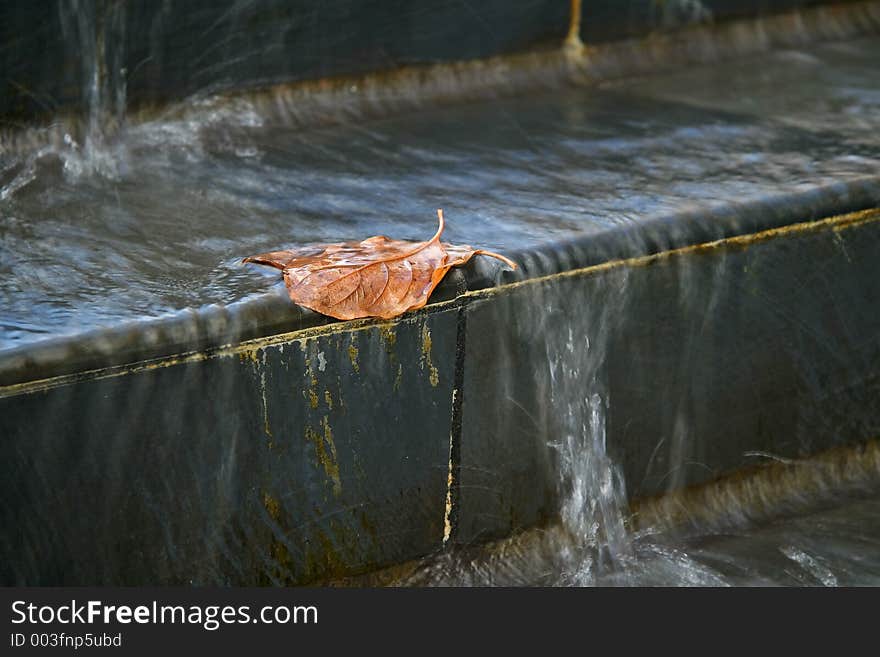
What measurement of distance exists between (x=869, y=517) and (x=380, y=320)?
1.06m

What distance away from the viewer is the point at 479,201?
8.40ft

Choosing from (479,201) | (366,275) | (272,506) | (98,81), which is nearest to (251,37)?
(98,81)

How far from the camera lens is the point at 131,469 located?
78.2 inches

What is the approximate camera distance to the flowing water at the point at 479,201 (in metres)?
2.28

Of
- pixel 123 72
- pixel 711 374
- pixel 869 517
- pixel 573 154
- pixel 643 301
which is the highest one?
pixel 123 72

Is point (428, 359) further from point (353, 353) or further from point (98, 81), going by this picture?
point (98, 81)

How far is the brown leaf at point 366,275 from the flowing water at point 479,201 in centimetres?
7

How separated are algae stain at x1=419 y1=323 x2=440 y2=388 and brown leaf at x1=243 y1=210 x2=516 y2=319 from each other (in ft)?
0.21

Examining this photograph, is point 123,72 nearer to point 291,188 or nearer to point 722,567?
point 291,188

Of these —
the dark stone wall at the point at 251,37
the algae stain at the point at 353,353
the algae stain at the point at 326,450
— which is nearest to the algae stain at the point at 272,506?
the algae stain at the point at 326,450

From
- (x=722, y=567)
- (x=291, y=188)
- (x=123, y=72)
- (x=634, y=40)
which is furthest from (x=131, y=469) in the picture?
(x=634, y=40)

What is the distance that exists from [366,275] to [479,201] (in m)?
0.52

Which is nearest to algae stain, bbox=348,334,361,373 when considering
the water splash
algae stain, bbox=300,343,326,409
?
algae stain, bbox=300,343,326,409

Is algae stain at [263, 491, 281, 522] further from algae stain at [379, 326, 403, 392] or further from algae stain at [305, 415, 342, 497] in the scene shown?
algae stain at [379, 326, 403, 392]
